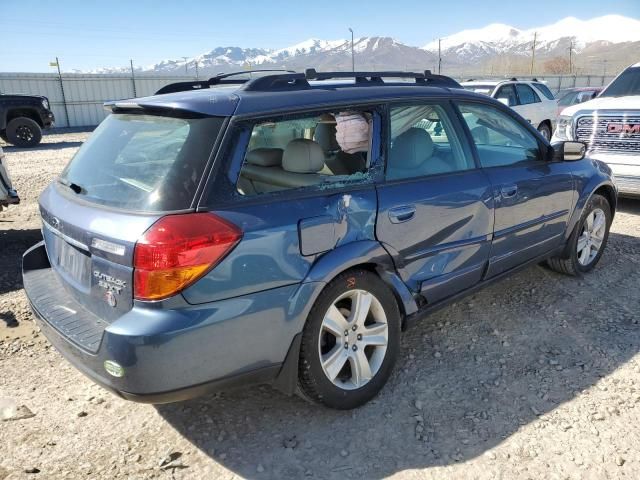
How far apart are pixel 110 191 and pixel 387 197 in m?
1.38

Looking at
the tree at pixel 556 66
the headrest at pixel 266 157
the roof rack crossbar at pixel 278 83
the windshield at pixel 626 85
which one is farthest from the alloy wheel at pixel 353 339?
the tree at pixel 556 66

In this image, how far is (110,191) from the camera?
2.53 m

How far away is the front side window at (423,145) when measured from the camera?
3.05 meters

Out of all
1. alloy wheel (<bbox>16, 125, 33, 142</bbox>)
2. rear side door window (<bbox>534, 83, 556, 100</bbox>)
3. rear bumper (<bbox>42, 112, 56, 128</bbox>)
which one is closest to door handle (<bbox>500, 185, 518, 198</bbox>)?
Result: rear side door window (<bbox>534, 83, 556, 100</bbox>)

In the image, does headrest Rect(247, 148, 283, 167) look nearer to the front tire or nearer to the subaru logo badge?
the front tire

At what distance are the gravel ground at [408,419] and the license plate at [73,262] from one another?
31.7 inches

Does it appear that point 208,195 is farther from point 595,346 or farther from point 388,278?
point 595,346

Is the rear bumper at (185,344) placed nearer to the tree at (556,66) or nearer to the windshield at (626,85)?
the windshield at (626,85)

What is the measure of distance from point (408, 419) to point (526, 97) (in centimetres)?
1110

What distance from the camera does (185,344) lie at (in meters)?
2.19

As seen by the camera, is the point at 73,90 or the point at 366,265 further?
the point at 73,90

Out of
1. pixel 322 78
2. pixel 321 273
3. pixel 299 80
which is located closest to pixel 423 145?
pixel 322 78

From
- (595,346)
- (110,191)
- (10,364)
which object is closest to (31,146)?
(10,364)

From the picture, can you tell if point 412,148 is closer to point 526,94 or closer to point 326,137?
point 326,137
